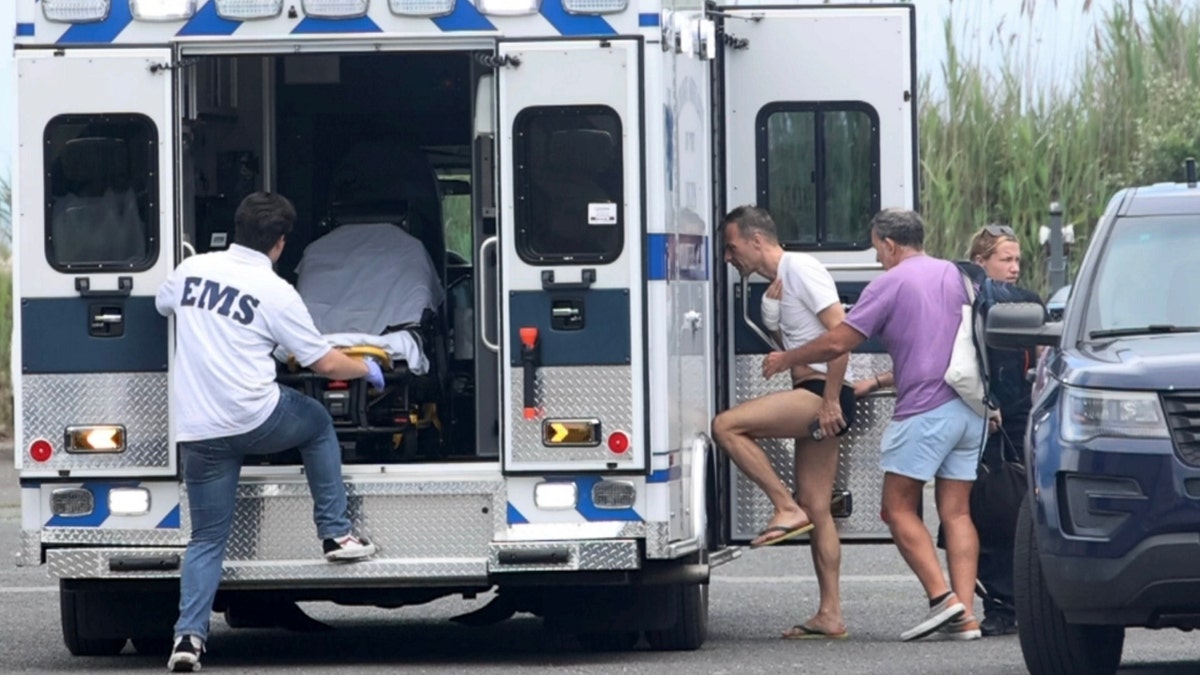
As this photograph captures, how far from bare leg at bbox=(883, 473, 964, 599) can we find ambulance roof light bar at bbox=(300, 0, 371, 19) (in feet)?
9.18

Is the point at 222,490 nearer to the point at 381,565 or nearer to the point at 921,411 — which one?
the point at 381,565

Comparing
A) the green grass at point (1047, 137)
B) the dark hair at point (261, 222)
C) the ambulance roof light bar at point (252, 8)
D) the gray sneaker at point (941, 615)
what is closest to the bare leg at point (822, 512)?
the gray sneaker at point (941, 615)

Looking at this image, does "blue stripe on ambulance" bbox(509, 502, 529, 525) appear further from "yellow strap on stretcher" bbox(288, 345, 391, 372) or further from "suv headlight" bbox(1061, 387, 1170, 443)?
"suv headlight" bbox(1061, 387, 1170, 443)

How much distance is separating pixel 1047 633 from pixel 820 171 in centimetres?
296

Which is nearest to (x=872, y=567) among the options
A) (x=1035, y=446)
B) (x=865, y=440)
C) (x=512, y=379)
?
(x=865, y=440)

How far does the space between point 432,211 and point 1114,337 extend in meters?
4.01

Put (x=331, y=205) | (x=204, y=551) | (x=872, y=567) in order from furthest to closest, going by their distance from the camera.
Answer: (x=872, y=567) < (x=331, y=205) < (x=204, y=551)

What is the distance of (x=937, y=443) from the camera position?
998 cm

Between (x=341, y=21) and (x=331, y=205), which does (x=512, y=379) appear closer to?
(x=341, y=21)

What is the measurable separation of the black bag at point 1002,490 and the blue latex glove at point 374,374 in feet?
8.37

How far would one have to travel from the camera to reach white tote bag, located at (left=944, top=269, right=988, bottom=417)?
999 centimetres

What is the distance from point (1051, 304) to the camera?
16734mm

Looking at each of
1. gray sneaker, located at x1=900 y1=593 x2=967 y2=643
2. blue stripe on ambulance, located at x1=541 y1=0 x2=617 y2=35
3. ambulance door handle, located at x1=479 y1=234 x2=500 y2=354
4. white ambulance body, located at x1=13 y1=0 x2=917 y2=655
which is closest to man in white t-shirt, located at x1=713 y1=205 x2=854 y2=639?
gray sneaker, located at x1=900 y1=593 x2=967 y2=643

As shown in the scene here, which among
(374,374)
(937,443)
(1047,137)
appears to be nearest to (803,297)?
(937,443)
